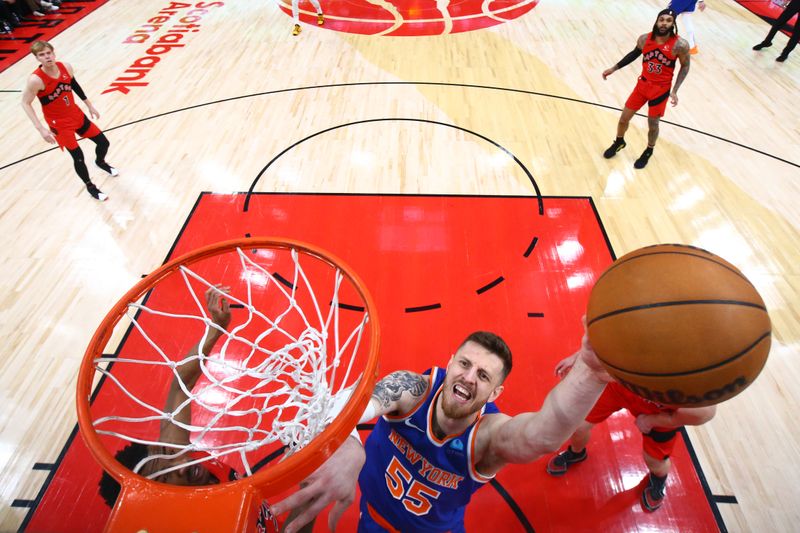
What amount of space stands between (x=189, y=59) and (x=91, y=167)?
3.07 m

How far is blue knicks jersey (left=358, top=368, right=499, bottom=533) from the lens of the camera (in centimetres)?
187

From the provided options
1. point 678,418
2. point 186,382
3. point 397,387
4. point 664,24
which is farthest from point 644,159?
point 186,382

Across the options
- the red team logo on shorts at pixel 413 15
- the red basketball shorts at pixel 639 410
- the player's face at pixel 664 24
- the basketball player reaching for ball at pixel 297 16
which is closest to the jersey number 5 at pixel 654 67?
the player's face at pixel 664 24

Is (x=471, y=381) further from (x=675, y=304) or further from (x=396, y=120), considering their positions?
(x=396, y=120)

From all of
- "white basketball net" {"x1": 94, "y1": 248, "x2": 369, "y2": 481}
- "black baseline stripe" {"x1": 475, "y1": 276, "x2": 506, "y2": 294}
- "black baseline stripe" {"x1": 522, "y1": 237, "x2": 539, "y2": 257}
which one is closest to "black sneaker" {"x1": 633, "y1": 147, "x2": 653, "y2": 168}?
"black baseline stripe" {"x1": 522, "y1": 237, "x2": 539, "y2": 257}

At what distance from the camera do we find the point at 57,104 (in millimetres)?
3863

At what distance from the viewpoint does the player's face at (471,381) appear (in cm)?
180

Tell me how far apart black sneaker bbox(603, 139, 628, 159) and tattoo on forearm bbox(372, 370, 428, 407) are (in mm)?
3924

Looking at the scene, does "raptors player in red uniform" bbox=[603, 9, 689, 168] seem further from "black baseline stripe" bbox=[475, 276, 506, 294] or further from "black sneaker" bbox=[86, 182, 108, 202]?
"black sneaker" bbox=[86, 182, 108, 202]

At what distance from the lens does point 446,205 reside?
423cm

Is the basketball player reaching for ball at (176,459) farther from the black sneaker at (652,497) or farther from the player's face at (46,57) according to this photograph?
the player's face at (46,57)

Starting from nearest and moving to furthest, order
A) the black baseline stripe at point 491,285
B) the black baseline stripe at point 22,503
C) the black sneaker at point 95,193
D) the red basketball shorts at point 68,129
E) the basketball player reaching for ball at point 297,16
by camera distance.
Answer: the black baseline stripe at point 22,503, the black baseline stripe at point 491,285, the red basketball shorts at point 68,129, the black sneaker at point 95,193, the basketball player reaching for ball at point 297,16

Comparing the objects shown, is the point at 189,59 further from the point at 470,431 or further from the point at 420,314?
the point at 470,431

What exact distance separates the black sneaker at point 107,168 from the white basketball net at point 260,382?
7.04 feet
